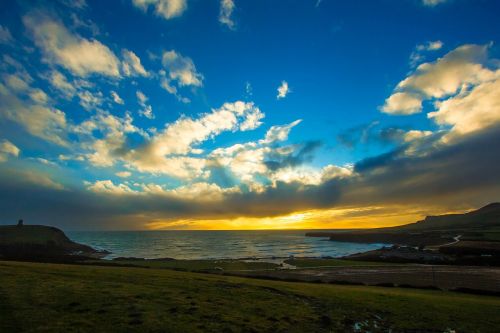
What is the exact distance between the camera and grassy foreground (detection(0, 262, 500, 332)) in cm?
1918

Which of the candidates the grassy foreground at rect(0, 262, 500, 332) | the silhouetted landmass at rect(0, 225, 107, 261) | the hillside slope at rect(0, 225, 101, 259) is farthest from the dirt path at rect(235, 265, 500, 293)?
the hillside slope at rect(0, 225, 101, 259)

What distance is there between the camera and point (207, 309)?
2394 centimetres

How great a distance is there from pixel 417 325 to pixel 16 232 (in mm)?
188522

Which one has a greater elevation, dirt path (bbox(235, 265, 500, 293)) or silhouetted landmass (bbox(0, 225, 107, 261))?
silhouetted landmass (bbox(0, 225, 107, 261))

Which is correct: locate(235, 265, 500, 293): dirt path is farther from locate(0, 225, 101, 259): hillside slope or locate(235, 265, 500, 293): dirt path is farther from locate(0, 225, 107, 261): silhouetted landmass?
locate(0, 225, 101, 259): hillside slope

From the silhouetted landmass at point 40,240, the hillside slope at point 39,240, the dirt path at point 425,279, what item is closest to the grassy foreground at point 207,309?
the dirt path at point 425,279

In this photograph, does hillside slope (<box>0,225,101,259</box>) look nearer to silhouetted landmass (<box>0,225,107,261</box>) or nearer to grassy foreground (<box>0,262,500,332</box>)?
silhouetted landmass (<box>0,225,107,261</box>)

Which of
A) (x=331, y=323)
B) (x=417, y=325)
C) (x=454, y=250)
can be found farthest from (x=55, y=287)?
(x=454, y=250)

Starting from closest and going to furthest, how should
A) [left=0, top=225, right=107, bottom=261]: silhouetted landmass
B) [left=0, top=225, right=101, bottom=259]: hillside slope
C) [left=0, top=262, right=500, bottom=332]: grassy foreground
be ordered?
[left=0, top=262, right=500, bottom=332]: grassy foreground → [left=0, top=225, right=107, bottom=261]: silhouetted landmass → [left=0, top=225, right=101, bottom=259]: hillside slope

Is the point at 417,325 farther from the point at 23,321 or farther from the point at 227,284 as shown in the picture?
the point at 23,321

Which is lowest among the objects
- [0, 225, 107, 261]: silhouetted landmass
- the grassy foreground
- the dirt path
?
the dirt path

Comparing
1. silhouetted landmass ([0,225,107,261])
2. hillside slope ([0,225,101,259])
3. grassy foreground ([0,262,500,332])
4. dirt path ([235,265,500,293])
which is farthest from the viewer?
hillside slope ([0,225,101,259])

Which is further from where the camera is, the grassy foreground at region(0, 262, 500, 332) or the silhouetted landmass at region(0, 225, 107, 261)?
the silhouetted landmass at region(0, 225, 107, 261)

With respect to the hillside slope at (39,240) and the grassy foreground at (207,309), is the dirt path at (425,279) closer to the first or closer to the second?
the grassy foreground at (207,309)
